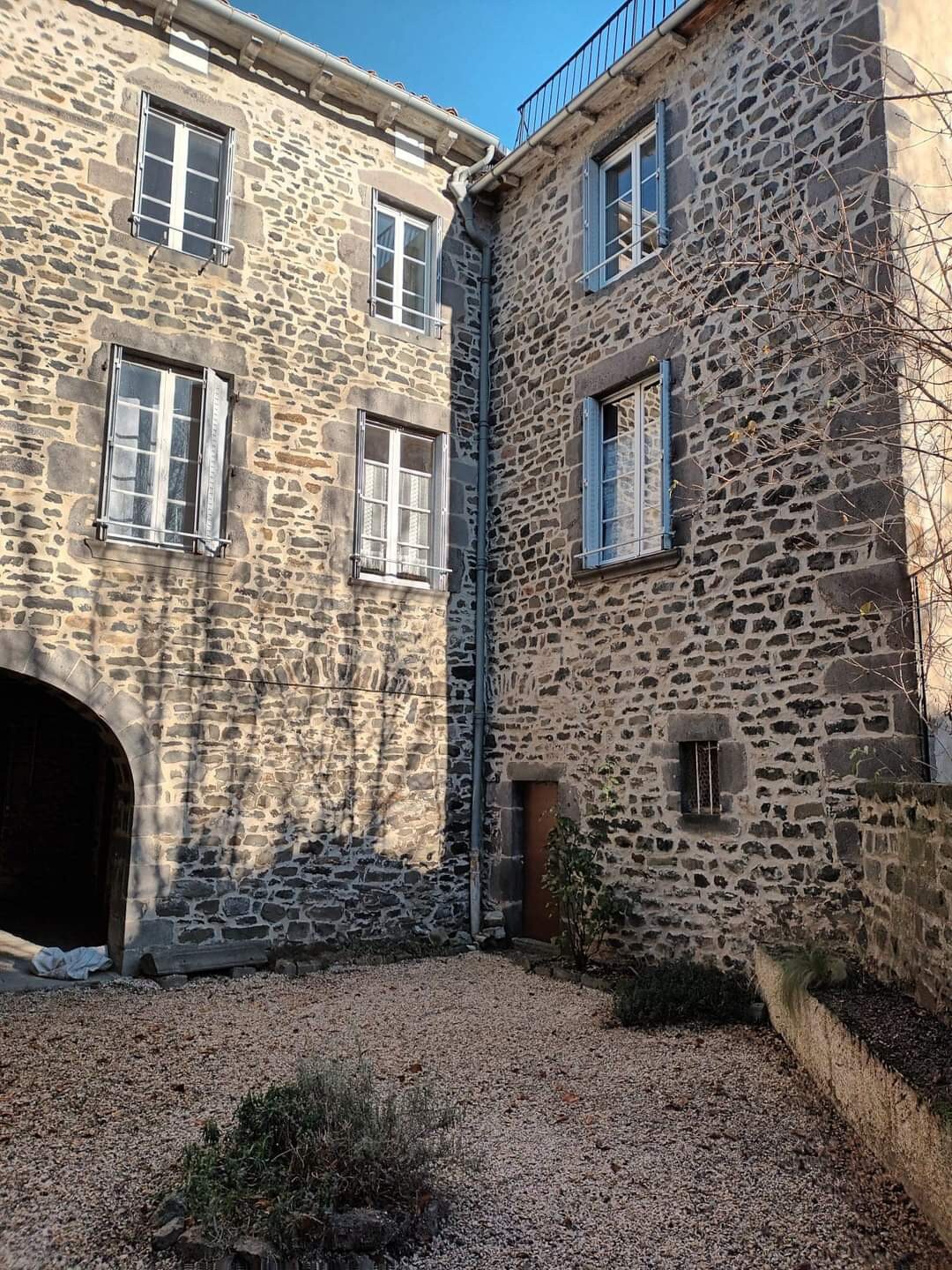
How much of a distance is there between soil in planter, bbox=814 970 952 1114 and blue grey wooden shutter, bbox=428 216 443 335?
657cm

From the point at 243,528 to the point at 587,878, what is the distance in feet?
12.3

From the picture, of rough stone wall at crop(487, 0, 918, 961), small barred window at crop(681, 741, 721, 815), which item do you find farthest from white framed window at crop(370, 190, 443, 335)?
small barred window at crop(681, 741, 721, 815)

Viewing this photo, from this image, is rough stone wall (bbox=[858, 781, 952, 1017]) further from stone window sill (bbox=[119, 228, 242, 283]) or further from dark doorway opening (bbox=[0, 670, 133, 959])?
dark doorway opening (bbox=[0, 670, 133, 959])

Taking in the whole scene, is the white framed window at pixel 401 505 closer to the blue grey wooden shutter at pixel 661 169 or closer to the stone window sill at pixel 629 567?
the stone window sill at pixel 629 567

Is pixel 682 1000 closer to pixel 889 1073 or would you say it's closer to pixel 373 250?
pixel 889 1073

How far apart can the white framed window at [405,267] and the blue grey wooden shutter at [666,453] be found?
2733mm

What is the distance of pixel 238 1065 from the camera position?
4.59 meters

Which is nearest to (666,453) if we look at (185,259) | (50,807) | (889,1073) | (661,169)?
(661,169)

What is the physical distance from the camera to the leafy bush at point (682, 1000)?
17.5 ft

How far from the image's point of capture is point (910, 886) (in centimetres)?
405

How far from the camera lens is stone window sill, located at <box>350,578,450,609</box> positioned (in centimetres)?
774

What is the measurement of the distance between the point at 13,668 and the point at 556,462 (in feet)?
14.9

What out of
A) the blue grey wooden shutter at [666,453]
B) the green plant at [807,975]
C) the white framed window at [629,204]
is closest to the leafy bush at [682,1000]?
the green plant at [807,975]

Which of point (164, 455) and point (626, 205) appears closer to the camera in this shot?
point (164, 455)
